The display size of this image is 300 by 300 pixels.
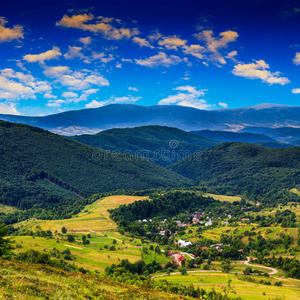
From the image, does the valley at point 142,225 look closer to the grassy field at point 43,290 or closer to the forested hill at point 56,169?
the grassy field at point 43,290

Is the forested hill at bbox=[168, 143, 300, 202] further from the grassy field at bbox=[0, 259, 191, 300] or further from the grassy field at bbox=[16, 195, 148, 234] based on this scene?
the grassy field at bbox=[0, 259, 191, 300]

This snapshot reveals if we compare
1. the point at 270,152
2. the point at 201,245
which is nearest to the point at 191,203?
the point at 201,245

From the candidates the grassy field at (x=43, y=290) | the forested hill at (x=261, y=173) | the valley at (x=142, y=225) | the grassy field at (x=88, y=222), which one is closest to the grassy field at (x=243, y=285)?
the valley at (x=142, y=225)

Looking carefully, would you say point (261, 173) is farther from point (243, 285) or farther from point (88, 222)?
point (243, 285)

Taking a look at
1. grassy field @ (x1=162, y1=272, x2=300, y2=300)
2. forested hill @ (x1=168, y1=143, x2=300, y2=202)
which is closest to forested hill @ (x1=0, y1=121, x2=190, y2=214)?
forested hill @ (x1=168, y1=143, x2=300, y2=202)

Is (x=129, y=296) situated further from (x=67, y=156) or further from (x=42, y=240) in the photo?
(x=67, y=156)

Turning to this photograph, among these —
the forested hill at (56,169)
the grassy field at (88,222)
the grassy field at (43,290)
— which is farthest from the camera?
the forested hill at (56,169)

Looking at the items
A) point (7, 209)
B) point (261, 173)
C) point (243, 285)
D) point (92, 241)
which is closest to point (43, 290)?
point (243, 285)
